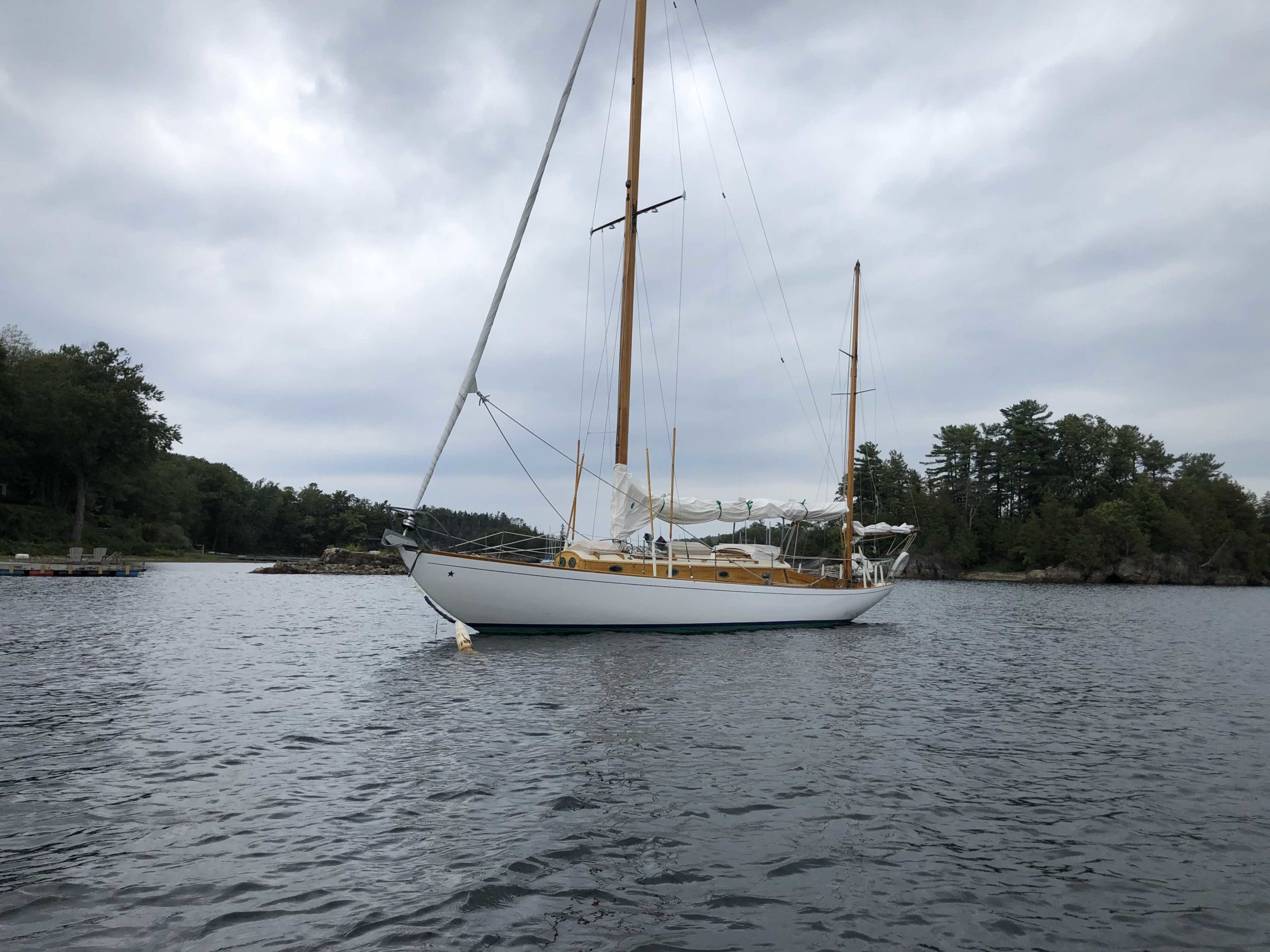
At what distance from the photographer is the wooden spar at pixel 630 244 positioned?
Result: 26.5 meters

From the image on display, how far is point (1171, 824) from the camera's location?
7.82 meters

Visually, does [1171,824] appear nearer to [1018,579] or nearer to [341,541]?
[1018,579]

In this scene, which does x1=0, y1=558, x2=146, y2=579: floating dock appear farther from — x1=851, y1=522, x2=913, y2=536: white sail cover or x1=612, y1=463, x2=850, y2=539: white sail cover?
x1=851, y1=522, x2=913, y2=536: white sail cover

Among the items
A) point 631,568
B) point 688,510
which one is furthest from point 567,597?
point 688,510

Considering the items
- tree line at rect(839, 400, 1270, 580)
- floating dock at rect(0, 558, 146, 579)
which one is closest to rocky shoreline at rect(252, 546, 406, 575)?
floating dock at rect(0, 558, 146, 579)

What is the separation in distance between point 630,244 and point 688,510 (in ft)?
32.4

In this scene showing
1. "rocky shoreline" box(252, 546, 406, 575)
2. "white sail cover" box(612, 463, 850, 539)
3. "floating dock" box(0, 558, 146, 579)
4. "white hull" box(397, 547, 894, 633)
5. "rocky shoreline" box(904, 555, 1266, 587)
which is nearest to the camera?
"white hull" box(397, 547, 894, 633)

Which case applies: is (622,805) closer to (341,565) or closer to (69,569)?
(69,569)


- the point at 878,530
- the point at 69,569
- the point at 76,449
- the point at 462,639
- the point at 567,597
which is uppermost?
the point at 76,449

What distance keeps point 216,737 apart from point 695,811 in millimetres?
7164

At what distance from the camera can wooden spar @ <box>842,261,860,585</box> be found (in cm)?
3166

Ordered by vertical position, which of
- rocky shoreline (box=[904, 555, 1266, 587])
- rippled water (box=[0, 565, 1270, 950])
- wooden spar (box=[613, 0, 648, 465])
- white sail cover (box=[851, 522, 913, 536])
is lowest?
rippled water (box=[0, 565, 1270, 950])

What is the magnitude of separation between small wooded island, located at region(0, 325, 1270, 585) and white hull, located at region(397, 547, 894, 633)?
38721mm

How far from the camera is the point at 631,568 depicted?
23.8 m
